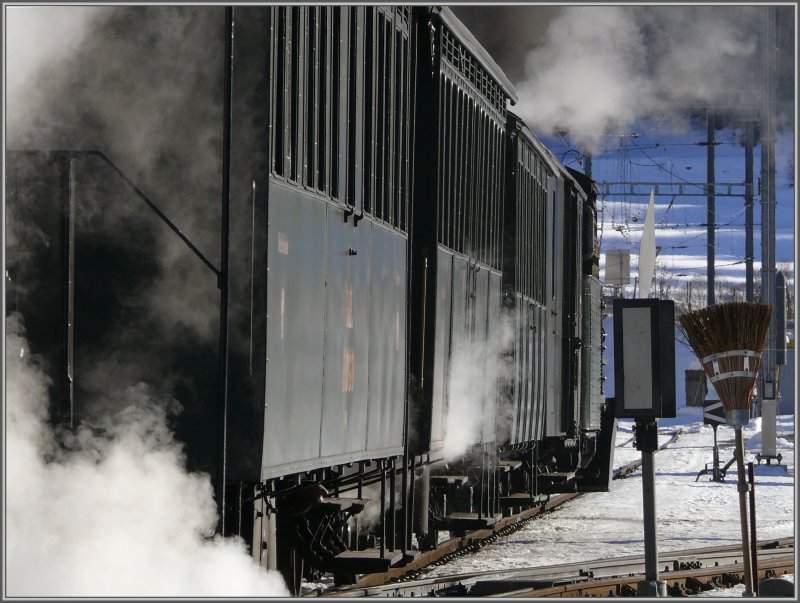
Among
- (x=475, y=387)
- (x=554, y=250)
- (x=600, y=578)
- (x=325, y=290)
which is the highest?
(x=554, y=250)

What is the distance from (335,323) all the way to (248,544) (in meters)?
1.33

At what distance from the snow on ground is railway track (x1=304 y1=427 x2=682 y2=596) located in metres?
0.13

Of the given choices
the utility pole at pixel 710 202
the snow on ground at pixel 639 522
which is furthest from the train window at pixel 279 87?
the utility pole at pixel 710 202

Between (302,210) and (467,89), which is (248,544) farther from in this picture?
(467,89)

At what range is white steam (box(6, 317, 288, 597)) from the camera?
5.28 m

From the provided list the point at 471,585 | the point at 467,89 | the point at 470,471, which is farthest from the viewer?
the point at 470,471

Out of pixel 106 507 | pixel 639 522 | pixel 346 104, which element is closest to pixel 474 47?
pixel 346 104

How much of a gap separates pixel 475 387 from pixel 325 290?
4.45 metres

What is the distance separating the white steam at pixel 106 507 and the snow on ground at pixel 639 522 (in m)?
6.12

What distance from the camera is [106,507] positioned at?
5.49 m

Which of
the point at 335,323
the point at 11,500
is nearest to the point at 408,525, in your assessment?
the point at 335,323

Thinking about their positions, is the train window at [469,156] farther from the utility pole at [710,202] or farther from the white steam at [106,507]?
the utility pole at [710,202]

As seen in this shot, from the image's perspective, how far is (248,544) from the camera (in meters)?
5.97

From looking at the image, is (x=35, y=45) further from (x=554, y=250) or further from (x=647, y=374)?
(x=554, y=250)
